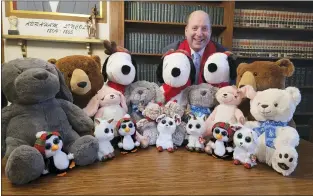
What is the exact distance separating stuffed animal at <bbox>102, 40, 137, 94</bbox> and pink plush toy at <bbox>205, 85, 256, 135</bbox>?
1.15ft

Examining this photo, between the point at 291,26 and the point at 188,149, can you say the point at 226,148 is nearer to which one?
the point at 188,149

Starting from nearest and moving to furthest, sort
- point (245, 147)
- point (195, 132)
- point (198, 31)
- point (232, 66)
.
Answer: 1. point (245, 147)
2. point (195, 132)
3. point (232, 66)
4. point (198, 31)

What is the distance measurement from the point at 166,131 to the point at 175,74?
22 cm

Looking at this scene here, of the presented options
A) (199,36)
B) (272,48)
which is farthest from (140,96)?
(272,48)

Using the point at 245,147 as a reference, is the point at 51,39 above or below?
above

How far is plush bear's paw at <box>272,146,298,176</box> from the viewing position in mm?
796

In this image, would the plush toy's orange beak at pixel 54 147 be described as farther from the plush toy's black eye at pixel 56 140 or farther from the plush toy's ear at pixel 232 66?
the plush toy's ear at pixel 232 66

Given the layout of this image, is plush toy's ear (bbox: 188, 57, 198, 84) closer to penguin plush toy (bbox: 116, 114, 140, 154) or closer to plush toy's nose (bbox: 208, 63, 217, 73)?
plush toy's nose (bbox: 208, 63, 217, 73)

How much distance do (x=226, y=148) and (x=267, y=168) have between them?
0.14 meters

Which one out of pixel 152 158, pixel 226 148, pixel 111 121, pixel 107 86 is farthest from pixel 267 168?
pixel 107 86

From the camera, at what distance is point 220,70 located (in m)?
1.05

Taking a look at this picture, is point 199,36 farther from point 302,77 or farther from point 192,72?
point 302,77

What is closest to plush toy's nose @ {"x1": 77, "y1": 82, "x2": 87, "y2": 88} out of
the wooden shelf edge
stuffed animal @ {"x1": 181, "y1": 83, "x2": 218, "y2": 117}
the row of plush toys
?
the row of plush toys

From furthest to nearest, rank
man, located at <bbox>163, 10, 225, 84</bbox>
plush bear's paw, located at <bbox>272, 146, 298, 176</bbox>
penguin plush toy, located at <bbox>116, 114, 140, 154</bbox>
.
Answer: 1. man, located at <bbox>163, 10, 225, 84</bbox>
2. penguin plush toy, located at <bbox>116, 114, 140, 154</bbox>
3. plush bear's paw, located at <bbox>272, 146, 298, 176</bbox>
